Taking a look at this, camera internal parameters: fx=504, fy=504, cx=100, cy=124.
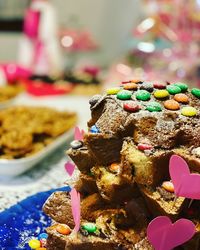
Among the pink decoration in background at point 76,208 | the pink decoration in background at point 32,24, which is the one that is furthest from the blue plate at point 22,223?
the pink decoration in background at point 32,24

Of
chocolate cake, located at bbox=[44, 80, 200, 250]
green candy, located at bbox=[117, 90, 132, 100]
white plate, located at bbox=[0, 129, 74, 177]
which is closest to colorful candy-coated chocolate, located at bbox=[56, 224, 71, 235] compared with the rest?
chocolate cake, located at bbox=[44, 80, 200, 250]

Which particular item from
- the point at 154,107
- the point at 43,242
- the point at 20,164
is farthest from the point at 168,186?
the point at 20,164

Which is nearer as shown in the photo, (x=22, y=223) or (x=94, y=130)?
(x=94, y=130)

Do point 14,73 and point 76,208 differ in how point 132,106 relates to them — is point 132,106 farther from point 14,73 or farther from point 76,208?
point 14,73

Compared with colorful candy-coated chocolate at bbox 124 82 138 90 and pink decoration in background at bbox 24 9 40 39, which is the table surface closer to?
colorful candy-coated chocolate at bbox 124 82 138 90

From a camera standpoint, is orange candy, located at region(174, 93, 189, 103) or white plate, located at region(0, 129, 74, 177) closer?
orange candy, located at region(174, 93, 189, 103)

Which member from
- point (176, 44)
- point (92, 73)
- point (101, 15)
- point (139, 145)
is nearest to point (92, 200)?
point (139, 145)

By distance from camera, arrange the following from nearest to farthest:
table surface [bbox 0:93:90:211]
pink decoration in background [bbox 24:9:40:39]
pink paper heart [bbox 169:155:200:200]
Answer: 1. pink paper heart [bbox 169:155:200:200]
2. table surface [bbox 0:93:90:211]
3. pink decoration in background [bbox 24:9:40:39]
